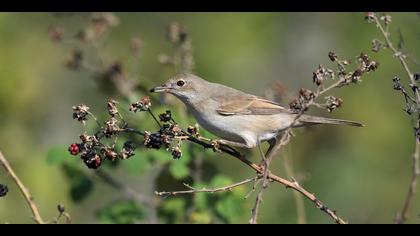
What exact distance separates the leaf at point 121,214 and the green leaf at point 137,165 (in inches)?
12.9

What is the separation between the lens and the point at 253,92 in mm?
12648

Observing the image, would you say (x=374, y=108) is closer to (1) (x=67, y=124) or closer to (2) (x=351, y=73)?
(1) (x=67, y=124)

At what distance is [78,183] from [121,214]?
1.84 ft

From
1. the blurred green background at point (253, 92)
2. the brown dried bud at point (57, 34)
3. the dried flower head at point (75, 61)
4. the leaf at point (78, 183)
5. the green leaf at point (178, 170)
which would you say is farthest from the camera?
the blurred green background at point (253, 92)

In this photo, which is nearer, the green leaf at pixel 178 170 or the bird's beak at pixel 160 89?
the bird's beak at pixel 160 89

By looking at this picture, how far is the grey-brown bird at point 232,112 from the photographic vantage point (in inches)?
233

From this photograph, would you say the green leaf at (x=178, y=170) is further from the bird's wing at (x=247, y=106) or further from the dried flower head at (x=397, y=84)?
the dried flower head at (x=397, y=84)

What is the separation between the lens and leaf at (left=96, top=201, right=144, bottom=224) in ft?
20.2

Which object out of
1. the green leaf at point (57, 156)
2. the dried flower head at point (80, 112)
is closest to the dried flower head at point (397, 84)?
the dried flower head at point (80, 112)

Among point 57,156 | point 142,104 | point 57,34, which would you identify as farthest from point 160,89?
point 57,34

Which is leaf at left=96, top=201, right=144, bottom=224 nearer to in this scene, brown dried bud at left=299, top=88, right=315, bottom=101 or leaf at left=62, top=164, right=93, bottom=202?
leaf at left=62, top=164, right=93, bottom=202

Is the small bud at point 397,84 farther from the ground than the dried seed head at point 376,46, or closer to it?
closer to it

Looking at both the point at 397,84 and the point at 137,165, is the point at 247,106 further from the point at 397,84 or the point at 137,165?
the point at 397,84

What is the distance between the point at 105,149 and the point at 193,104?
2128mm
